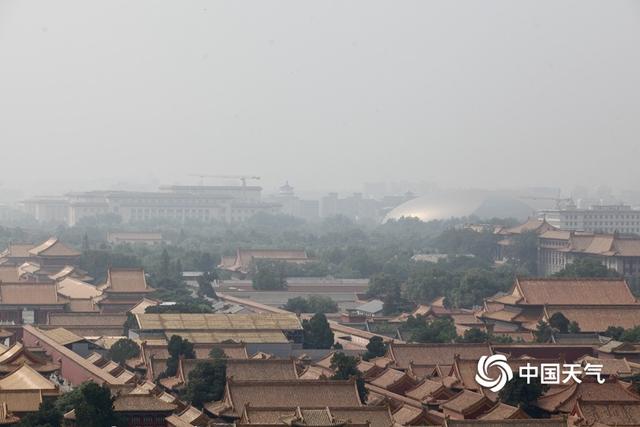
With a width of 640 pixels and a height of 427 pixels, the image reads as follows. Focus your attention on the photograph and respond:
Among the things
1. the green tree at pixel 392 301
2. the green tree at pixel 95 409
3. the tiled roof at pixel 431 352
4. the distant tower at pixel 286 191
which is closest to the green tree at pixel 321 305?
the green tree at pixel 392 301

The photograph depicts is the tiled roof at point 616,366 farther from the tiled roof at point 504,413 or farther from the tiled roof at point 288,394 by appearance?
the tiled roof at point 288,394

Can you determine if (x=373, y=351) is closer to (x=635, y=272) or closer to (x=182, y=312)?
(x=182, y=312)

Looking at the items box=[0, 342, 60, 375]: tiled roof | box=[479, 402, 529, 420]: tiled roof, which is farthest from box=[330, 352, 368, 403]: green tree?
box=[0, 342, 60, 375]: tiled roof

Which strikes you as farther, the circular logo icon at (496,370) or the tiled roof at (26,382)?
the circular logo icon at (496,370)

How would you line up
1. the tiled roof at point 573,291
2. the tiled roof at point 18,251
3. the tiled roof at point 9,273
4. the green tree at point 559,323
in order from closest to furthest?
1. the green tree at point 559,323
2. the tiled roof at point 573,291
3. the tiled roof at point 9,273
4. the tiled roof at point 18,251

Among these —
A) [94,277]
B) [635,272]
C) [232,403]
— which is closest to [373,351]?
[232,403]

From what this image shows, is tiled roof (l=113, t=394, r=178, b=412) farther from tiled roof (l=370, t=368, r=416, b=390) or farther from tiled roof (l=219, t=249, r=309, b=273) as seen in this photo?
tiled roof (l=219, t=249, r=309, b=273)

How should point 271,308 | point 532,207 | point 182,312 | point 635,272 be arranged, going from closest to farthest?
point 182,312
point 271,308
point 635,272
point 532,207

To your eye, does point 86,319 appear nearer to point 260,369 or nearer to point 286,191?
point 260,369

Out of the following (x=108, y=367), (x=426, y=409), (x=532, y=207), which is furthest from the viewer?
(x=532, y=207)
